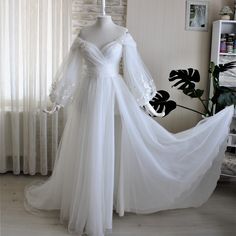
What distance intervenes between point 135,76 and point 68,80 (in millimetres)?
463

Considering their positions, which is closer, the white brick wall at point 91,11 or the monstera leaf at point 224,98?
the monstera leaf at point 224,98

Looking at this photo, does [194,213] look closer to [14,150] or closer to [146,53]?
[146,53]

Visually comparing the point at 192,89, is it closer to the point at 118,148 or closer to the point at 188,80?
the point at 188,80

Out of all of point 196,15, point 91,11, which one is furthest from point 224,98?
point 91,11

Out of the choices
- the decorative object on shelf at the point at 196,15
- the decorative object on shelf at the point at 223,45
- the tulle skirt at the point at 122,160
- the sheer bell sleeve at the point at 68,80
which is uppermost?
the decorative object on shelf at the point at 196,15

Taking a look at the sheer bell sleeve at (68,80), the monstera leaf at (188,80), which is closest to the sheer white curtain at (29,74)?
the sheer bell sleeve at (68,80)

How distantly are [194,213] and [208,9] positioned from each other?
1.86m

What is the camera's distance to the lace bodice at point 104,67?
1.93 meters

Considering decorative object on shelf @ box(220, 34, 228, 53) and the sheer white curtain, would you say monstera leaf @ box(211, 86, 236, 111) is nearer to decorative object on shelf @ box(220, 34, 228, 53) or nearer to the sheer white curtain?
decorative object on shelf @ box(220, 34, 228, 53)

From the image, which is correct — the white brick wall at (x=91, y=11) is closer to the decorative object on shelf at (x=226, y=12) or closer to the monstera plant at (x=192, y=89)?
the monstera plant at (x=192, y=89)

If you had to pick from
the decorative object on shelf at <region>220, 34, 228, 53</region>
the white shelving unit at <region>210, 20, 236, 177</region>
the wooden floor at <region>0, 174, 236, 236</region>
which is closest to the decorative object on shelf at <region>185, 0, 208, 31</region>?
the white shelving unit at <region>210, 20, 236, 177</region>

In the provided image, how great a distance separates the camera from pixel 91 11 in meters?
2.79

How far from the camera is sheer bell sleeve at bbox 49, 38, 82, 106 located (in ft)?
6.76

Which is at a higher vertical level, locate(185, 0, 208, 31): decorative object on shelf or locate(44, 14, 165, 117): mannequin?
locate(185, 0, 208, 31): decorative object on shelf
